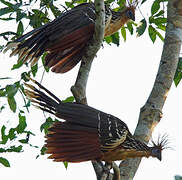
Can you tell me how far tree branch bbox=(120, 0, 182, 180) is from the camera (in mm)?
3574

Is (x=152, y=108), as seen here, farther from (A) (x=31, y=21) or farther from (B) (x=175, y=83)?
(A) (x=31, y=21)

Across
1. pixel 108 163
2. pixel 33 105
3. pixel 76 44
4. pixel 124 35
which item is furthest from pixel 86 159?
pixel 124 35

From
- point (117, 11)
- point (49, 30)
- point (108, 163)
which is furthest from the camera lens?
point (117, 11)

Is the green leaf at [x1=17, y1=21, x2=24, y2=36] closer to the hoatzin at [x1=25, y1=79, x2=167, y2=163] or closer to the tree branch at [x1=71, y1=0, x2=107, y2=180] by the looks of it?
the hoatzin at [x1=25, y1=79, x2=167, y2=163]

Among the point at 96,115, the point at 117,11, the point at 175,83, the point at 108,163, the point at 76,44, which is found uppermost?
the point at 117,11

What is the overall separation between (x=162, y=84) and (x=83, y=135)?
69 cm

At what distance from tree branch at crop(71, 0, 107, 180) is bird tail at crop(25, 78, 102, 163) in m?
0.11

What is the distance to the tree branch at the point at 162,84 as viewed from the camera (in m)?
3.57

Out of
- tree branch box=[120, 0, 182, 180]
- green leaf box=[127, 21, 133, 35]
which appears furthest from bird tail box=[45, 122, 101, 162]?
green leaf box=[127, 21, 133, 35]

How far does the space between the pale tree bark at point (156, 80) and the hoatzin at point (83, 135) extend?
0.27ft

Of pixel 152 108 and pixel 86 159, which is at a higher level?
pixel 152 108

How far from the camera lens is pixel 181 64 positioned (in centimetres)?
404

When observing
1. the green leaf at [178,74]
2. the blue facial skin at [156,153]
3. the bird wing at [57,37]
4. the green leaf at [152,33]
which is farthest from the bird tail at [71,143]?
the green leaf at [152,33]

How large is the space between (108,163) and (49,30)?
1215 mm
